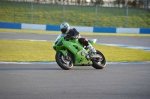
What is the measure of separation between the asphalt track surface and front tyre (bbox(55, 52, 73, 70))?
0.14 m

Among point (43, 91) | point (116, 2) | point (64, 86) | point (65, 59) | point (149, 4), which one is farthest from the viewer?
point (116, 2)

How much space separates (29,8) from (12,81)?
34.2 m

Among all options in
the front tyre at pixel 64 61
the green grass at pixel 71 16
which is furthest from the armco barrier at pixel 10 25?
the front tyre at pixel 64 61

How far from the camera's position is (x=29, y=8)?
139 ft

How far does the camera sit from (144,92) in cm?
773

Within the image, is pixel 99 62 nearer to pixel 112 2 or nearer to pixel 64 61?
pixel 64 61

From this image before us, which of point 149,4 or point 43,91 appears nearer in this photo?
point 43,91

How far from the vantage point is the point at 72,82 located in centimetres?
889

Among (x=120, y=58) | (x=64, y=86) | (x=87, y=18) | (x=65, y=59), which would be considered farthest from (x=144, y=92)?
(x=87, y=18)

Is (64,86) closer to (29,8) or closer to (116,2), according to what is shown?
(29,8)

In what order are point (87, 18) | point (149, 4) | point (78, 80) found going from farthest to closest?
point (149, 4) < point (87, 18) < point (78, 80)

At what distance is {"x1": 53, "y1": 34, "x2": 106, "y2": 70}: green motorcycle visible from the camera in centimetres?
1109

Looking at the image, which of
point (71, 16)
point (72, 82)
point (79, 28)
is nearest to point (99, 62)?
point (72, 82)

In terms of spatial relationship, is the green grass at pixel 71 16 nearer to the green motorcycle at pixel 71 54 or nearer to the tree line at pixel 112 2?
the tree line at pixel 112 2
